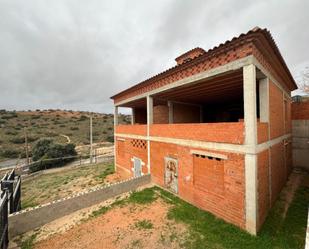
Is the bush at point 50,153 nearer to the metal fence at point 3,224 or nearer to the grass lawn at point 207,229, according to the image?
the metal fence at point 3,224

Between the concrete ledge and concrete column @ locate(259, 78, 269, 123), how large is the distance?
22.5 ft

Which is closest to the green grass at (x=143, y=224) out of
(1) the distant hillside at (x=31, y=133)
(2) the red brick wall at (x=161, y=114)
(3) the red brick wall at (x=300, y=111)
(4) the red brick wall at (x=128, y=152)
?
(4) the red brick wall at (x=128, y=152)

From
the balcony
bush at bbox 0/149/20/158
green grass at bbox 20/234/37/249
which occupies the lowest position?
bush at bbox 0/149/20/158

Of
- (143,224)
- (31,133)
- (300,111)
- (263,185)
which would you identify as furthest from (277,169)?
(31,133)

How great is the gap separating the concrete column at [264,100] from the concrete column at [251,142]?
1.44 meters

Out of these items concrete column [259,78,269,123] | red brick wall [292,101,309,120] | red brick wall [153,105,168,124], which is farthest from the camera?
red brick wall [153,105,168,124]

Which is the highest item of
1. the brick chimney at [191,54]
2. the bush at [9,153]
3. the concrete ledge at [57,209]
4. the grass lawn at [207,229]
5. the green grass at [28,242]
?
the brick chimney at [191,54]

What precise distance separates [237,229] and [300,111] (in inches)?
430

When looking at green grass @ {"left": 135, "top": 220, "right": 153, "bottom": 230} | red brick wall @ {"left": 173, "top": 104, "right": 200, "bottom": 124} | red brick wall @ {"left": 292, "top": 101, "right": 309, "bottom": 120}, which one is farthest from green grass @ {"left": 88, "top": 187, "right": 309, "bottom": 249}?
red brick wall @ {"left": 292, "top": 101, "right": 309, "bottom": 120}

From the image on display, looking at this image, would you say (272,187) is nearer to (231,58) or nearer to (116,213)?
(231,58)

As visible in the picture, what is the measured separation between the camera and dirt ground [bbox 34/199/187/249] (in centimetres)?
540

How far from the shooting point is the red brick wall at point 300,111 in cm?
1216

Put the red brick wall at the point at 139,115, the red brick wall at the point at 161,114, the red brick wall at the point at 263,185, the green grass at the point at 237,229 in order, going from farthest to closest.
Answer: the red brick wall at the point at 139,115
the red brick wall at the point at 161,114
the red brick wall at the point at 263,185
the green grass at the point at 237,229

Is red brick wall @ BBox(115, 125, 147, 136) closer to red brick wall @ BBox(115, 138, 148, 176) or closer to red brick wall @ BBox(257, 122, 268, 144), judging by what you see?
red brick wall @ BBox(115, 138, 148, 176)
